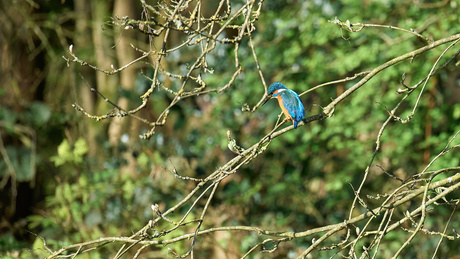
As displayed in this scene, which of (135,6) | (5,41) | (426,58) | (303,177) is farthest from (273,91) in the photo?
(135,6)

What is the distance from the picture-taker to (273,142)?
21.9 feet

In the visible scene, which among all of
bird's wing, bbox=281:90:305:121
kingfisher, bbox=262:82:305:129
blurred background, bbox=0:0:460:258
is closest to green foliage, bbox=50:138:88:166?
blurred background, bbox=0:0:460:258

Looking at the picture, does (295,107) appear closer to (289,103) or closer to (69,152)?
(289,103)

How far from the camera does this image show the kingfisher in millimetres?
3514

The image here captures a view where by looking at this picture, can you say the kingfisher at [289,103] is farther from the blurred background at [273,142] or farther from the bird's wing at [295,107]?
the blurred background at [273,142]

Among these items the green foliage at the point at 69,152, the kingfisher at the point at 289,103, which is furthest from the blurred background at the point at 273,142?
the kingfisher at the point at 289,103

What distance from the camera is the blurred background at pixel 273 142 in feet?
19.5

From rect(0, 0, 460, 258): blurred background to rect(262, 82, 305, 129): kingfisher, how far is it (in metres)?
2.03

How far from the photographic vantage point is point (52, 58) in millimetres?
8148

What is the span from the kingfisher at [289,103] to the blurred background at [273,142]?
80.0 inches

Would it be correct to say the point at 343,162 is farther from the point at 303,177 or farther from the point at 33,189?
the point at 33,189

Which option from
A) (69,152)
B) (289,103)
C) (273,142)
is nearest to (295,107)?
(289,103)

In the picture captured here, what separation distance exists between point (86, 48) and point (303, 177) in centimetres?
329

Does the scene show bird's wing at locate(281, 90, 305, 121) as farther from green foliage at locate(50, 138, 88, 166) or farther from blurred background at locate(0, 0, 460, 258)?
green foliage at locate(50, 138, 88, 166)
